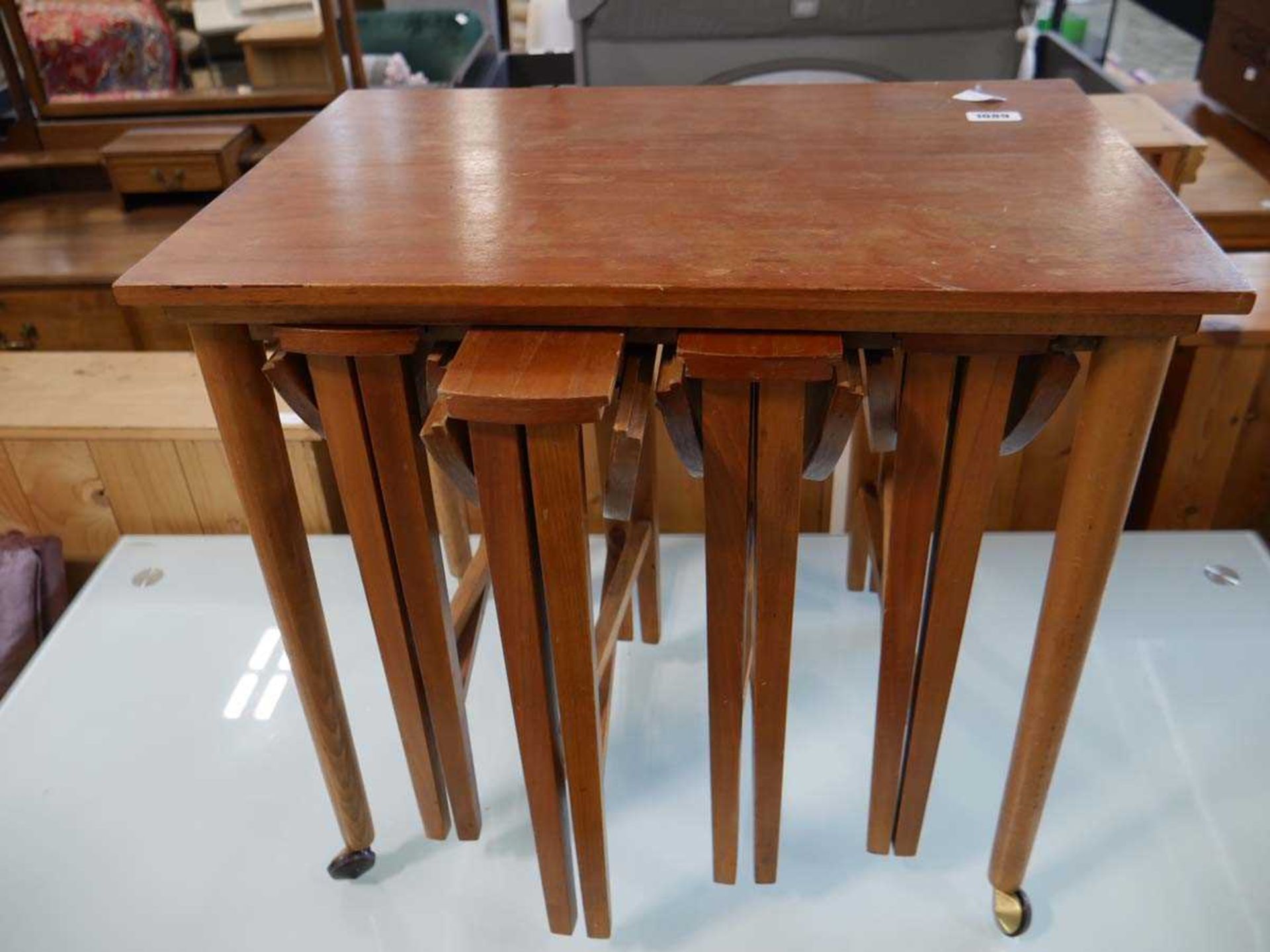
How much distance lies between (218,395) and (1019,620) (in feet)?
4.42

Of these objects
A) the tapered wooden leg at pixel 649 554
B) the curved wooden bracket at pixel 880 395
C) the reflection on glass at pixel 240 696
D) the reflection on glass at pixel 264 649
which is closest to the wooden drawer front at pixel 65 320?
the reflection on glass at pixel 264 649

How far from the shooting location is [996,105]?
54.6 inches

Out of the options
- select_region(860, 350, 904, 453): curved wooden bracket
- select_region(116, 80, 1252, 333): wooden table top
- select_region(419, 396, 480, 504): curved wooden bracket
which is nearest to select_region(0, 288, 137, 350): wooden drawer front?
select_region(116, 80, 1252, 333): wooden table top

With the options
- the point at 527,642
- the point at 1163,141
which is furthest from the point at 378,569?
the point at 1163,141

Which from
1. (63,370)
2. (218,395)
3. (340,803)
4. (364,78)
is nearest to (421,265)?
(218,395)

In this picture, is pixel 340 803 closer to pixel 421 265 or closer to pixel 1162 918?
pixel 421 265

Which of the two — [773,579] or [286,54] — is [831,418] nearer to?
[773,579]

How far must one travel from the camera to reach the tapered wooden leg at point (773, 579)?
1006 millimetres

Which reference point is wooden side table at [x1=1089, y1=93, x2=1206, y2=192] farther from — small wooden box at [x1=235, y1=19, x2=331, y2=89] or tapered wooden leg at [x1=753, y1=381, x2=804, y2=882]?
small wooden box at [x1=235, y1=19, x2=331, y2=89]

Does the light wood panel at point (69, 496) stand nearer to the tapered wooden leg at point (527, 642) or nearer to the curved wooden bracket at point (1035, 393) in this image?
Result: the tapered wooden leg at point (527, 642)

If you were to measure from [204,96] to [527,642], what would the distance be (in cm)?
250

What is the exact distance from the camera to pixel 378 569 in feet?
3.90

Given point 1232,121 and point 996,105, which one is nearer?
point 996,105

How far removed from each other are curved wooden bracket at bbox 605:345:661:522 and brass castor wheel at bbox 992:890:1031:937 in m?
0.75
